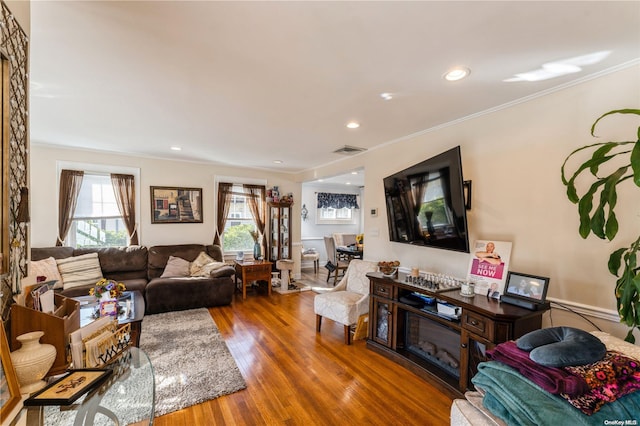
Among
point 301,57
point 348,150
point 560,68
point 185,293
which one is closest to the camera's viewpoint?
point 301,57

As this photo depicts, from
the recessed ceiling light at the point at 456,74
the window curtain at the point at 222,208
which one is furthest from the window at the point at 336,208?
the recessed ceiling light at the point at 456,74

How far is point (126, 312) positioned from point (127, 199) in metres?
2.71

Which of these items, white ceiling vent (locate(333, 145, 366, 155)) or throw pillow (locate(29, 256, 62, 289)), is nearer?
throw pillow (locate(29, 256, 62, 289))

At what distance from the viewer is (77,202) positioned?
14.2 feet

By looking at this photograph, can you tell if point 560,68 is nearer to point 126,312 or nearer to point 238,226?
point 126,312

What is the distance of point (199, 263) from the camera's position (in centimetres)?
467

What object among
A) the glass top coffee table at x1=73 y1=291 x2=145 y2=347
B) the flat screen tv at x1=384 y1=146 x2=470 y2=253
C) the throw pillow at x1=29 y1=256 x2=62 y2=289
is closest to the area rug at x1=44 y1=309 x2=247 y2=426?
the glass top coffee table at x1=73 y1=291 x2=145 y2=347

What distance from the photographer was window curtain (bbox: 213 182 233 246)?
17.6 feet

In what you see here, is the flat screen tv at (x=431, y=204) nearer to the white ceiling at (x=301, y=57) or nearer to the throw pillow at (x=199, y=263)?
the white ceiling at (x=301, y=57)

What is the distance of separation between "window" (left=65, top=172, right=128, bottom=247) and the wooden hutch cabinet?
105 inches

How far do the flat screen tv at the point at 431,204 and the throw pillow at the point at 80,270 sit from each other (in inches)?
173

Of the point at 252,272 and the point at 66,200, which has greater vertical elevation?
the point at 66,200

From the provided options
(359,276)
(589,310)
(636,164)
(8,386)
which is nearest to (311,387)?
(359,276)

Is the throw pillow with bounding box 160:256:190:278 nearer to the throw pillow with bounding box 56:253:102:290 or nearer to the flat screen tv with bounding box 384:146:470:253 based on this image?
the throw pillow with bounding box 56:253:102:290
